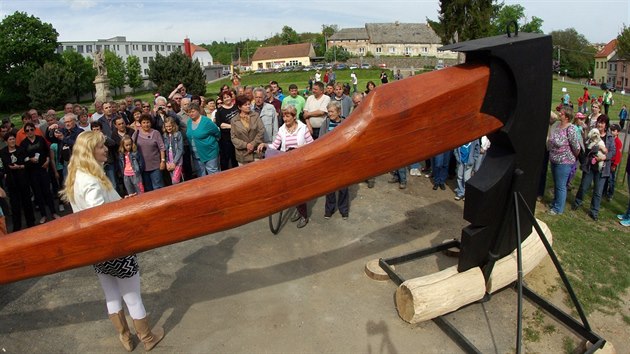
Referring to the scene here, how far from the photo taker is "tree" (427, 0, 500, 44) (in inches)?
1249

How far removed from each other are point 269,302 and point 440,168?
4803mm

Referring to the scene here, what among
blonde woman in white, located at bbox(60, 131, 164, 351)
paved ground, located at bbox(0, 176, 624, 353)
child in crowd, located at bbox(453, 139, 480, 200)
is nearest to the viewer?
blonde woman in white, located at bbox(60, 131, 164, 351)

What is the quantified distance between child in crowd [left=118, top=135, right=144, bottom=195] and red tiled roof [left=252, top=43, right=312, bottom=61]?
9446cm

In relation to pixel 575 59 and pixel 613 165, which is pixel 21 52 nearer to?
pixel 613 165

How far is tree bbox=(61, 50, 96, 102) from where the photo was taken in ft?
184

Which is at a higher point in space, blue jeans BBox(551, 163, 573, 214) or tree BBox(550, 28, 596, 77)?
tree BBox(550, 28, 596, 77)

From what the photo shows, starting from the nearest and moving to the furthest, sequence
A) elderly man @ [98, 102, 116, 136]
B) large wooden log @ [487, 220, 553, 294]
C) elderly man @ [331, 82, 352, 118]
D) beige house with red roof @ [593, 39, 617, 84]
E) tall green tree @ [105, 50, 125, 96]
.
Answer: large wooden log @ [487, 220, 553, 294] < elderly man @ [98, 102, 116, 136] < elderly man @ [331, 82, 352, 118] < tall green tree @ [105, 50, 125, 96] < beige house with red roof @ [593, 39, 617, 84]

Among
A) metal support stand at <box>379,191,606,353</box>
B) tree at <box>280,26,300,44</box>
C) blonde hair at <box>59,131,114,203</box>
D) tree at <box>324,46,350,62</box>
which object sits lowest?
metal support stand at <box>379,191,606,353</box>

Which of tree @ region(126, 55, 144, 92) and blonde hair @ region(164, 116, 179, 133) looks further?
tree @ region(126, 55, 144, 92)

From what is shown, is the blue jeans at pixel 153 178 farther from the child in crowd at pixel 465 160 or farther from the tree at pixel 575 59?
the tree at pixel 575 59

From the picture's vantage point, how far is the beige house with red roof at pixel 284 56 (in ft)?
322

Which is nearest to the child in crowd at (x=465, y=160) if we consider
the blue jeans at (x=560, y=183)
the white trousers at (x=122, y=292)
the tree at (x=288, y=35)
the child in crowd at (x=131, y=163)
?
the blue jeans at (x=560, y=183)

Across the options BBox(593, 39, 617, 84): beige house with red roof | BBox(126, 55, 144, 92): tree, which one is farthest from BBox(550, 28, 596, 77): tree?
BBox(126, 55, 144, 92): tree

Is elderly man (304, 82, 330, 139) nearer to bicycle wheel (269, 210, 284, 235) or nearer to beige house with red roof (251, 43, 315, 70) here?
bicycle wheel (269, 210, 284, 235)
